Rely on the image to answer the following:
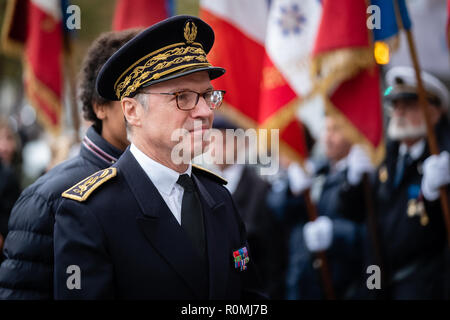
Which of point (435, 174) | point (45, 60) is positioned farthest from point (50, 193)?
point (45, 60)

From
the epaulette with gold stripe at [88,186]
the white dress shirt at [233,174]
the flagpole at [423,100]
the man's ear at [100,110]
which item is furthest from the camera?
the white dress shirt at [233,174]

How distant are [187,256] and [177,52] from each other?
80 cm

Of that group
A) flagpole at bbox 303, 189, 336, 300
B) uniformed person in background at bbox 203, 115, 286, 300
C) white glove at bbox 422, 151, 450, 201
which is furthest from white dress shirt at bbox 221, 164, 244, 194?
white glove at bbox 422, 151, 450, 201

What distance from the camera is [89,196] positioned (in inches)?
77.4

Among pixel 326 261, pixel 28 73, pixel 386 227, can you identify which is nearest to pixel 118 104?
pixel 386 227

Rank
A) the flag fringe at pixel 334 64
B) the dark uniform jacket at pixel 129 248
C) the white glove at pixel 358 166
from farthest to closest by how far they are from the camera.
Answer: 1. the white glove at pixel 358 166
2. the flag fringe at pixel 334 64
3. the dark uniform jacket at pixel 129 248

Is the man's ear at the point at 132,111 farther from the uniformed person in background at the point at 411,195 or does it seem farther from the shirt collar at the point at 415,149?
the shirt collar at the point at 415,149

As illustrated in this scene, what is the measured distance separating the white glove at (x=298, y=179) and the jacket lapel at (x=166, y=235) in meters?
3.38

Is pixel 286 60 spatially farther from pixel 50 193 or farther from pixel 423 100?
pixel 50 193

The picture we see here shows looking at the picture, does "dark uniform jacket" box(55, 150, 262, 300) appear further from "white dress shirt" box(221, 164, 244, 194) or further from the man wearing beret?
"white dress shirt" box(221, 164, 244, 194)

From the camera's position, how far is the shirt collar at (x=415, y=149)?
4595 mm

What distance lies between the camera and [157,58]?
6.80 ft

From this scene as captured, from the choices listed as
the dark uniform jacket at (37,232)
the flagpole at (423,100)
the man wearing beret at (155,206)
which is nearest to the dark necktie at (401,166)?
the flagpole at (423,100)

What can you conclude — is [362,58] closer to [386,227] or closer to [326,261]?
[386,227]
